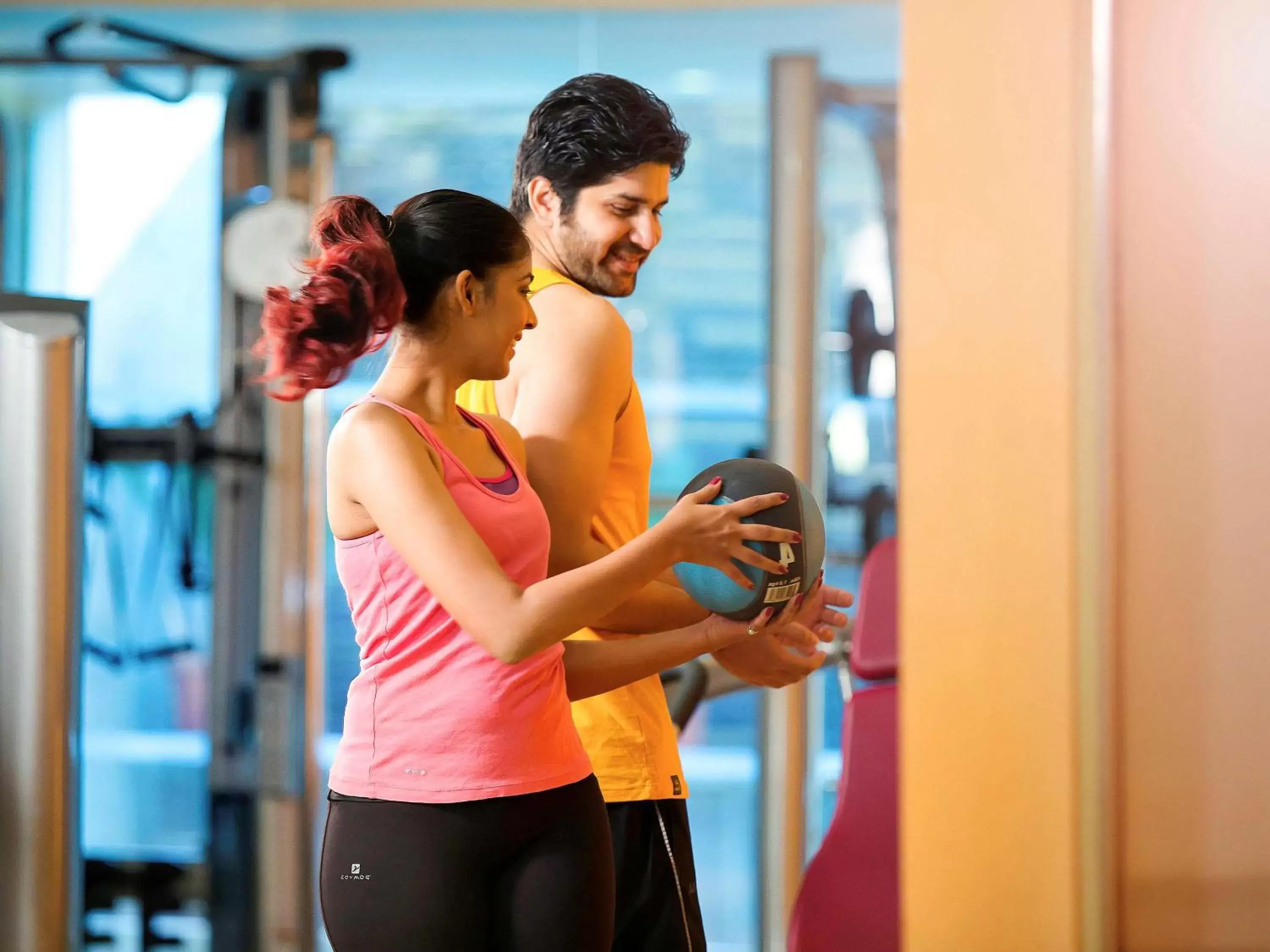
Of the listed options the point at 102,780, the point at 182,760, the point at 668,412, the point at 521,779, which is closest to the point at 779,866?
the point at 668,412

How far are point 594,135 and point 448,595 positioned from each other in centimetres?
61

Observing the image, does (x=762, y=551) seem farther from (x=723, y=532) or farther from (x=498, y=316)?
(x=498, y=316)

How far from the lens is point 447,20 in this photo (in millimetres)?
3115

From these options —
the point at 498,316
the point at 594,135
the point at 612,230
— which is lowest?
the point at 498,316

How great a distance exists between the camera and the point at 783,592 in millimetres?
1345

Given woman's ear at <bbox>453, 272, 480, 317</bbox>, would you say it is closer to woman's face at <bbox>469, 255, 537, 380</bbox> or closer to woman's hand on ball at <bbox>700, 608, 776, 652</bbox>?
woman's face at <bbox>469, 255, 537, 380</bbox>

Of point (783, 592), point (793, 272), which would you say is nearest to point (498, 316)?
point (783, 592)

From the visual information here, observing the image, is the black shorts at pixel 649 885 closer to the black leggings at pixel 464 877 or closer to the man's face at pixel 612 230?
the black leggings at pixel 464 877

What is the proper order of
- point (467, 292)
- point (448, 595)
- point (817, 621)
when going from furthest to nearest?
1. point (817, 621)
2. point (467, 292)
3. point (448, 595)

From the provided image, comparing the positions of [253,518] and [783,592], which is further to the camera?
[253,518]

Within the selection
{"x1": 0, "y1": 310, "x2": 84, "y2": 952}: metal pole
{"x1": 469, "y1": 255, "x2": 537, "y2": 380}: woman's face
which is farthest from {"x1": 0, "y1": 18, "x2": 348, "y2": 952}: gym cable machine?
{"x1": 469, "y1": 255, "x2": 537, "y2": 380}: woman's face

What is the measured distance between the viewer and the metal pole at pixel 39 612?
2.05 meters

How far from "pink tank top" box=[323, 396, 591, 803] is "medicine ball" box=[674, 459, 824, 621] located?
0.24 metres

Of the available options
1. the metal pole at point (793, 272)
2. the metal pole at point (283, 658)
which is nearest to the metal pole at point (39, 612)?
the metal pole at point (283, 658)
